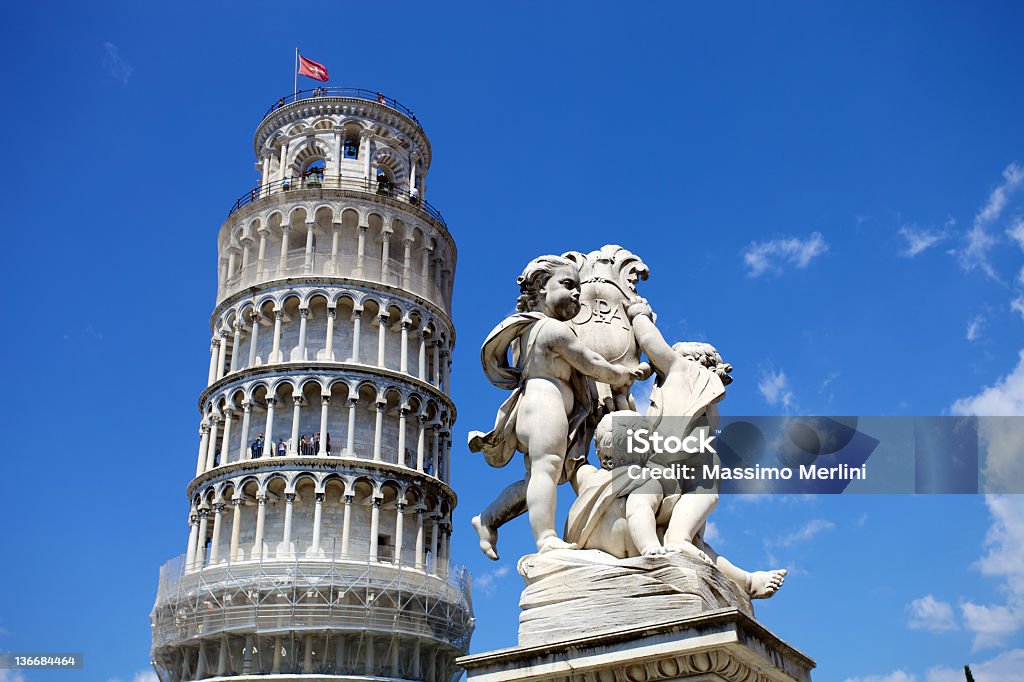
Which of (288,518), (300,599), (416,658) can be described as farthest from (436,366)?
(416,658)

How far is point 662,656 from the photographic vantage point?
5434 mm

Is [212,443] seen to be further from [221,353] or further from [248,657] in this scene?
[248,657]

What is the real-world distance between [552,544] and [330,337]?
45.5m

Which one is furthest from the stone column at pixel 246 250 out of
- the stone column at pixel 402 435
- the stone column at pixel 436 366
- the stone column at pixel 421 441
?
the stone column at pixel 421 441

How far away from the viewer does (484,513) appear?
699 centimetres

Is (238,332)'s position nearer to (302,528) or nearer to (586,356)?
(302,528)

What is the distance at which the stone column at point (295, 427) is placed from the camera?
49312 millimetres

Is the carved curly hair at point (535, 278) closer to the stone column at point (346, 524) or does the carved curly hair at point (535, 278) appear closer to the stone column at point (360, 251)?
the stone column at point (346, 524)

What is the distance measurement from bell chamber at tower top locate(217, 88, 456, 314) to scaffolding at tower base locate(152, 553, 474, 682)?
13.4 meters

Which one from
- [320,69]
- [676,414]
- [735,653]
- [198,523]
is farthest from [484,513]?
[320,69]

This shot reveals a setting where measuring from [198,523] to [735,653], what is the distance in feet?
158

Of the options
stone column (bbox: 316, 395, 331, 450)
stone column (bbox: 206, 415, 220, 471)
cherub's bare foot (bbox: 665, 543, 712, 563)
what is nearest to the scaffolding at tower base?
stone column (bbox: 316, 395, 331, 450)

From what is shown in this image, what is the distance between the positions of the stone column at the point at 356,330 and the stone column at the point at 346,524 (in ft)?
20.5

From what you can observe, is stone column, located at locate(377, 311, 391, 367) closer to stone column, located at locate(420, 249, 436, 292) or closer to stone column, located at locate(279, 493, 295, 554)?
stone column, located at locate(420, 249, 436, 292)
